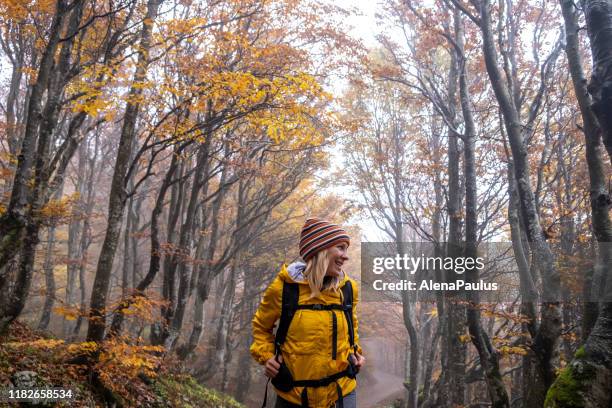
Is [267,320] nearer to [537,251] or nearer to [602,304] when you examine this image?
[602,304]

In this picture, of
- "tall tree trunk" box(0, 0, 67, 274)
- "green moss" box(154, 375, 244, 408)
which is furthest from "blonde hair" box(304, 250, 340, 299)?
"green moss" box(154, 375, 244, 408)

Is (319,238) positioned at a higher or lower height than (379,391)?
higher

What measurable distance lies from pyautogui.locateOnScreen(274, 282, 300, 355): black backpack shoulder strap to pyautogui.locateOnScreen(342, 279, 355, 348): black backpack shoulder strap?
0.36 meters

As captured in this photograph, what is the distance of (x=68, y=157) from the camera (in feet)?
26.8

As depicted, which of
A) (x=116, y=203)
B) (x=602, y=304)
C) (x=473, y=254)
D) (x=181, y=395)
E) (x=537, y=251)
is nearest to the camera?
(x=602, y=304)

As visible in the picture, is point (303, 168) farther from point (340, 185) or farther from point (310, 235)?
point (310, 235)

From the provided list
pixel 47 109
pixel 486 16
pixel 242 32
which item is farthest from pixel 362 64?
pixel 47 109

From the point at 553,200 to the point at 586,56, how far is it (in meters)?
4.54

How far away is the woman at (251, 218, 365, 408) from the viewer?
2.67 meters

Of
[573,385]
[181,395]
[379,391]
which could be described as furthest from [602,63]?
[379,391]

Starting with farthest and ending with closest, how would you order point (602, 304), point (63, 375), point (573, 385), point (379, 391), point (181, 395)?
1. point (379, 391)
2. point (181, 395)
3. point (63, 375)
4. point (602, 304)
5. point (573, 385)

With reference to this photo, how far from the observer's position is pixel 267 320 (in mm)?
2797

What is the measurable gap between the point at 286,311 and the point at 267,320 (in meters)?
0.16

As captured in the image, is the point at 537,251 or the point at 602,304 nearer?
the point at 602,304
